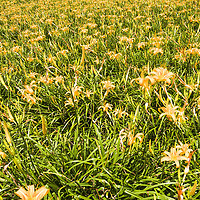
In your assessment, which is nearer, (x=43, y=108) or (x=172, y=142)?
(x=172, y=142)

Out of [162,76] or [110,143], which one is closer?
[162,76]

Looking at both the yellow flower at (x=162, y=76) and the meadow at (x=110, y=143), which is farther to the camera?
the yellow flower at (x=162, y=76)

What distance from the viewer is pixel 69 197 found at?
1.42 metres

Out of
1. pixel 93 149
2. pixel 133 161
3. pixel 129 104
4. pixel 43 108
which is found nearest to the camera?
pixel 133 161

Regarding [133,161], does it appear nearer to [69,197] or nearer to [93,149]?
[93,149]

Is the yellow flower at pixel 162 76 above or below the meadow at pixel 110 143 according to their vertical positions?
above

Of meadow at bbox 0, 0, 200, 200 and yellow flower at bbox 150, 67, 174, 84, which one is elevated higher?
yellow flower at bbox 150, 67, 174, 84

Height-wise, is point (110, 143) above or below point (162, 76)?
below

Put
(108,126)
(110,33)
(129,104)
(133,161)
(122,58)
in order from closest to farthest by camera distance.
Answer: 1. (133,161)
2. (108,126)
3. (129,104)
4. (122,58)
5. (110,33)

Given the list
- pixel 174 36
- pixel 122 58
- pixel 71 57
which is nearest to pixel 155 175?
pixel 122 58

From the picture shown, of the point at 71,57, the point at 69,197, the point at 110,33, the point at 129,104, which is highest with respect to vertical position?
the point at 110,33

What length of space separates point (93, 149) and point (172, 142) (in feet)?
2.44

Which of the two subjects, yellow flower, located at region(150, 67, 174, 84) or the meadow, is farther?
yellow flower, located at region(150, 67, 174, 84)

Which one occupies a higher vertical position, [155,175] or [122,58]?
[122,58]
